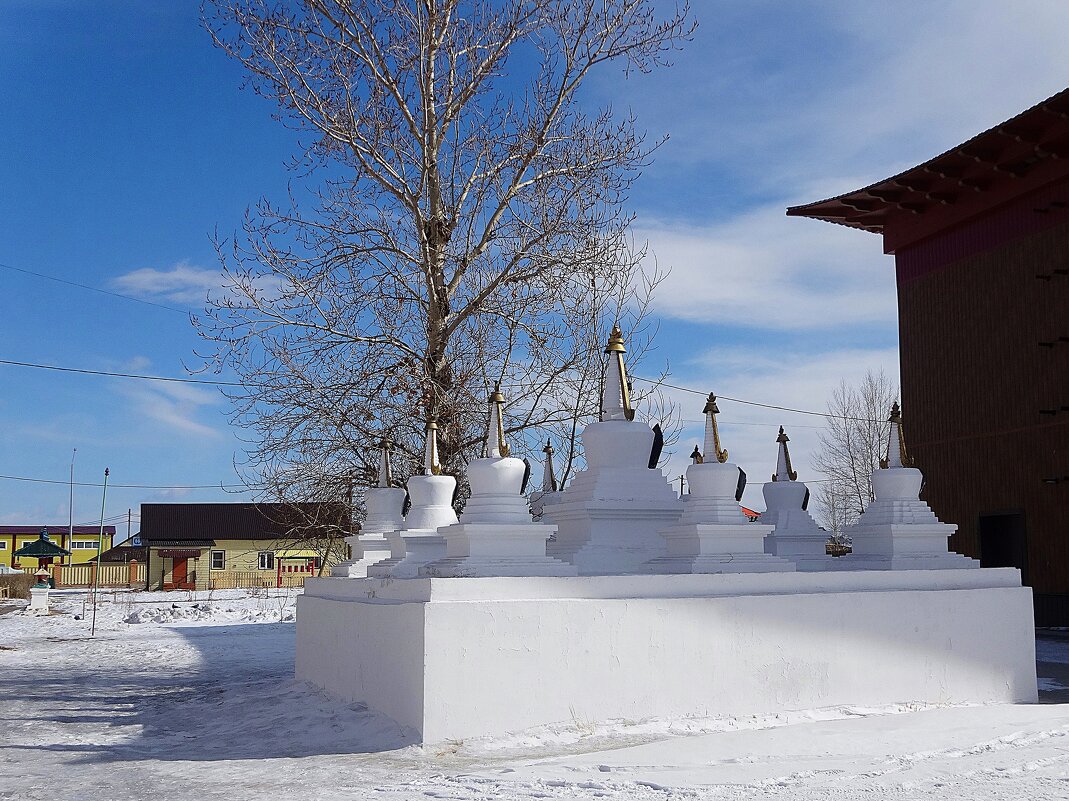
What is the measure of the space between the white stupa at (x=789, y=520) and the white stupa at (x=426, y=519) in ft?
12.3

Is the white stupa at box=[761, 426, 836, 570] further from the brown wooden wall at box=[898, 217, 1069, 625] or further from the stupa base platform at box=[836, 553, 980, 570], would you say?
the brown wooden wall at box=[898, 217, 1069, 625]

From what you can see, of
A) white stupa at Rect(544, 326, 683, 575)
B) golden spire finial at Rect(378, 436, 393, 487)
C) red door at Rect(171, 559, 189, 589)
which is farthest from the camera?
red door at Rect(171, 559, 189, 589)

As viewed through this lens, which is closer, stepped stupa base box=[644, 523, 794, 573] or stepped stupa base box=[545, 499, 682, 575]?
stepped stupa base box=[644, 523, 794, 573]

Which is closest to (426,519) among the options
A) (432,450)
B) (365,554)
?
(432,450)

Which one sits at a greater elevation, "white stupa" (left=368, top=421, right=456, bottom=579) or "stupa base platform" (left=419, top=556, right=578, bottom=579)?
"white stupa" (left=368, top=421, right=456, bottom=579)

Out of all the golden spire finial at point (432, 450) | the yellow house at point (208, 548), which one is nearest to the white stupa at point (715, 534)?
the golden spire finial at point (432, 450)

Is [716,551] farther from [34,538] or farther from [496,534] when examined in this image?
[34,538]

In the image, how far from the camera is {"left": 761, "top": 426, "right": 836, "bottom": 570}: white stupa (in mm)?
12320

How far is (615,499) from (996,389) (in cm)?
1532

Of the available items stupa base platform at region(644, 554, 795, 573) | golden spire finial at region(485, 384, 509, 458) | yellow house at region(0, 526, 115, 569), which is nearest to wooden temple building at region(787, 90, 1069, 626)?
stupa base platform at region(644, 554, 795, 573)

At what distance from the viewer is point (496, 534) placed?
891 centimetres

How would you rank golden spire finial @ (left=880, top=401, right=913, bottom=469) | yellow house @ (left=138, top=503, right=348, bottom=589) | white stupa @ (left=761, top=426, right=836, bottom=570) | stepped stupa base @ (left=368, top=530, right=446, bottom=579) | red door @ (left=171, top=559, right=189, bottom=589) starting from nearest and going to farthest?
stepped stupa base @ (left=368, top=530, right=446, bottom=579) < golden spire finial @ (left=880, top=401, right=913, bottom=469) < white stupa @ (left=761, top=426, right=836, bottom=570) < yellow house @ (left=138, top=503, right=348, bottom=589) < red door @ (left=171, top=559, right=189, bottom=589)

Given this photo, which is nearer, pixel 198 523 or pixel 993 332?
pixel 993 332

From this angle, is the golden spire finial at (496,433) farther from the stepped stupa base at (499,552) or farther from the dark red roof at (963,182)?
the dark red roof at (963,182)
